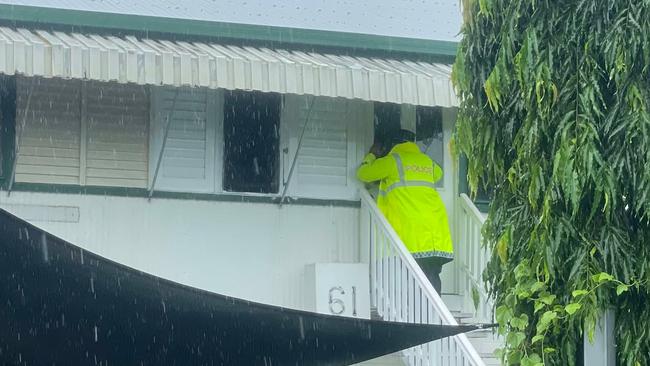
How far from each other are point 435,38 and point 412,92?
6.21 ft

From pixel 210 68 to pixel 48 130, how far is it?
153cm

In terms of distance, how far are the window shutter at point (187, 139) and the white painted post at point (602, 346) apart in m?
4.37

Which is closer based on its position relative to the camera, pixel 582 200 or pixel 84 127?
pixel 582 200

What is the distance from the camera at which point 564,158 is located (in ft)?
28.2

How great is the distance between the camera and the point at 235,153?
12.2 metres

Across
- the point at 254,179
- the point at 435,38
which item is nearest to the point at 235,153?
the point at 254,179

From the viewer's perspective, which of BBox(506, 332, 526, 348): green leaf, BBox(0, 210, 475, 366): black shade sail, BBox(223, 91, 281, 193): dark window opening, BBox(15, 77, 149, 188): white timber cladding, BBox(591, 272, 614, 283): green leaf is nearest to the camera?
BBox(0, 210, 475, 366): black shade sail

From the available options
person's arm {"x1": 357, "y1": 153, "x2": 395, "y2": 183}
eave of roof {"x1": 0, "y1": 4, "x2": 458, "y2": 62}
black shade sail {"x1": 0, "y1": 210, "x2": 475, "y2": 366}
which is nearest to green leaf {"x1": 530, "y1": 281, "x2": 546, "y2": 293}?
black shade sail {"x1": 0, "y1": 210, "x2": 475, "y2": 366}

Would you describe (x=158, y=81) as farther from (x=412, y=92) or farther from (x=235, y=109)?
(x=412, y=92)

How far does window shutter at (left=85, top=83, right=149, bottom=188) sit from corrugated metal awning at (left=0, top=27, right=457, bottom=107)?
1.56 feet

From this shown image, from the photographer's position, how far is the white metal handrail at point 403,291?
420 inches

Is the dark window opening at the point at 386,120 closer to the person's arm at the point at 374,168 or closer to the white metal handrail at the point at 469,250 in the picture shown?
the person's arm at the point at 374,168

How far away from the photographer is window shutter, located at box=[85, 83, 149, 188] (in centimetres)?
1178

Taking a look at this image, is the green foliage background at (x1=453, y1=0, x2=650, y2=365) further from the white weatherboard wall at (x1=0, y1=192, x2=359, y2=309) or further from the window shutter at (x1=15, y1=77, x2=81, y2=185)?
the window shutter at (x1=15, y1=77, x2=81, y2=185)
